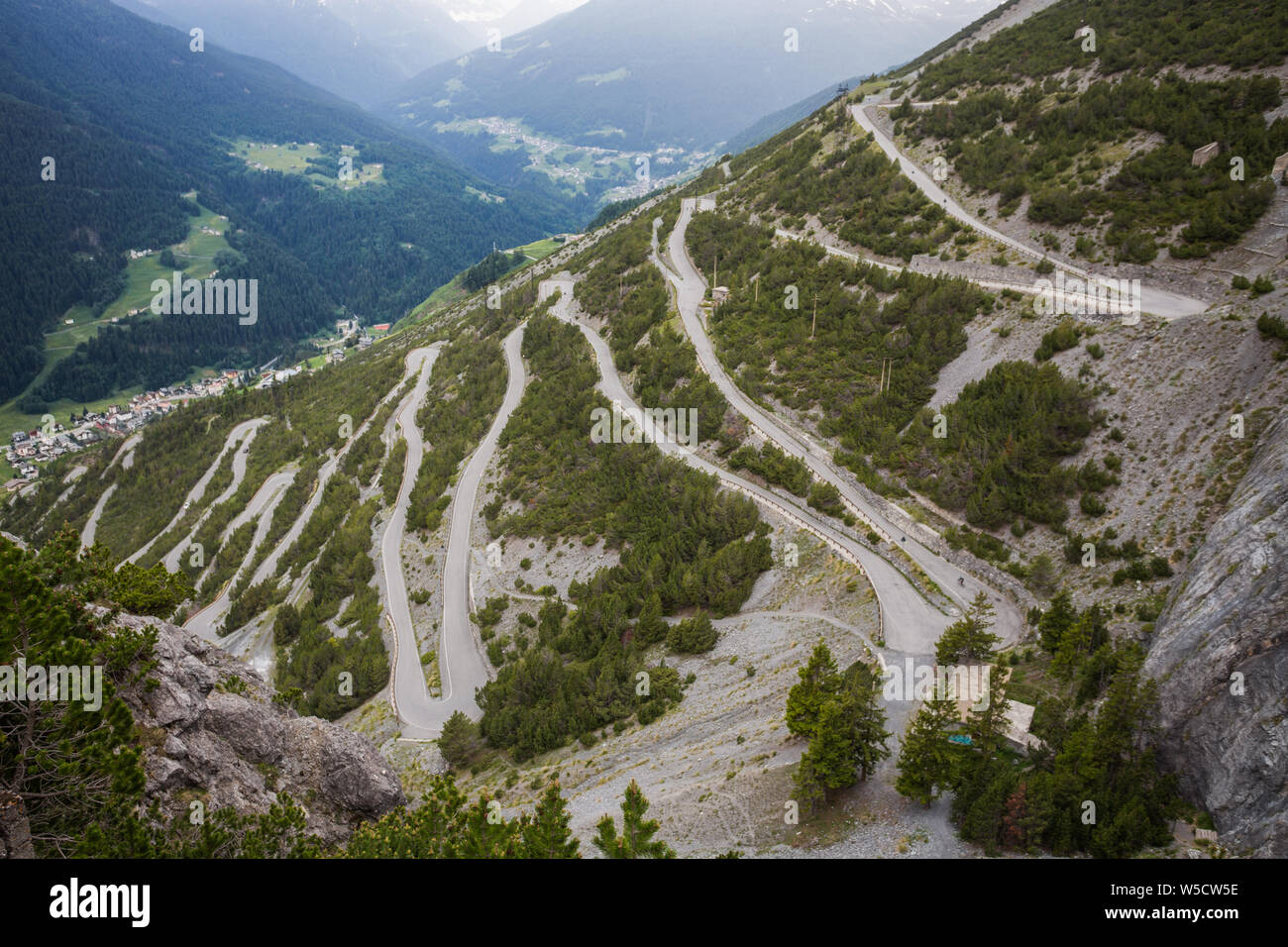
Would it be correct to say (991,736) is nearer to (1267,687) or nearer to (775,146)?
(1267,687)

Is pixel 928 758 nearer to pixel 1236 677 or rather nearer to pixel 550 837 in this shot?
pixel 1236 677

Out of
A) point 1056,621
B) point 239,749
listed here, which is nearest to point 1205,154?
point 1056,621

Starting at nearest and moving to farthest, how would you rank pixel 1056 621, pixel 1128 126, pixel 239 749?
pixel 239 749 → pixel 1056 621 → pixel 1128 126

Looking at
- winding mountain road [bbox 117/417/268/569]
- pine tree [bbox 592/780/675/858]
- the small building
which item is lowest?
pine tree [bbox 592/780/675/858]

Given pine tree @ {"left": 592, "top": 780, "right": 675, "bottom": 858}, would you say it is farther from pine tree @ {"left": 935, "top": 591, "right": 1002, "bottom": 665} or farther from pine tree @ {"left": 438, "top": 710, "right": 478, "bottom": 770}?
pine tree @ {"left": 438, "top": 710, "right": 478, "bottom": 770}

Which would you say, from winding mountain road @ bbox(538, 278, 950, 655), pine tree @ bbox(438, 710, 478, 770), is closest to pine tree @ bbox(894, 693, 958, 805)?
winding mountain road @ bbox(538, 278, 950, 655)

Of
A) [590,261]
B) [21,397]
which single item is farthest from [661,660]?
[21,397]
